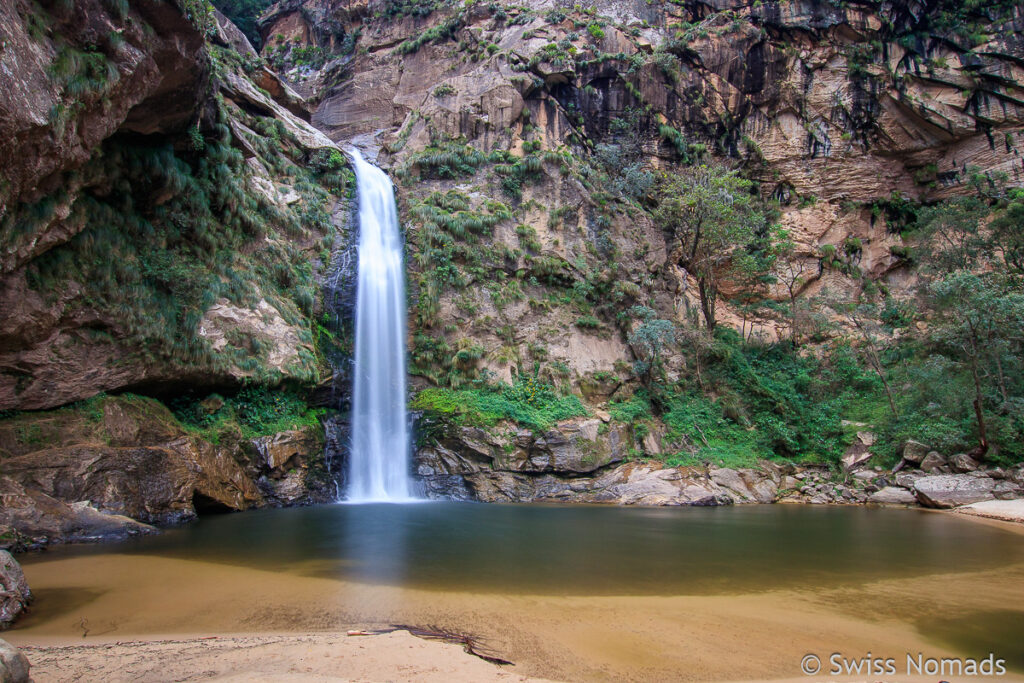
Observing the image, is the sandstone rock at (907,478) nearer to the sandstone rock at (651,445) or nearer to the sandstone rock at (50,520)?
the sandstone rock at (651,445)

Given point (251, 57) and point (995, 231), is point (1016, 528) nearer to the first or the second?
point (995, 231)

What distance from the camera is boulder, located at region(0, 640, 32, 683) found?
290 cm

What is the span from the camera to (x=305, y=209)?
19.3 m

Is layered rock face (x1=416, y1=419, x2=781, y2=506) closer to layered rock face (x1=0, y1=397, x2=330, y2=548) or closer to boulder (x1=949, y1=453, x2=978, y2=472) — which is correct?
boulder (x1=949, y1=453, x2=978, y2=472)

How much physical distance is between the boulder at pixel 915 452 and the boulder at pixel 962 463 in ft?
2.09

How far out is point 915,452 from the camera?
15398 mm

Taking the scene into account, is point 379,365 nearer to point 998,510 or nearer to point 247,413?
point 247,413

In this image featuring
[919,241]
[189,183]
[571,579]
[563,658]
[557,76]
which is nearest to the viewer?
[563,658]

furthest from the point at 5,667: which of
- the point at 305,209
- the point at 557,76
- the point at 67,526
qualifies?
the point at 557,76

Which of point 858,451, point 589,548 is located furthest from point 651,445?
point 589,548

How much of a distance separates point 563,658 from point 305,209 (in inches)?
744

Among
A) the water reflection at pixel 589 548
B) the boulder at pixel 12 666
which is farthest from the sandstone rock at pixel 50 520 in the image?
the boulder at pixel 12 666

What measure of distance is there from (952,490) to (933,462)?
135cm

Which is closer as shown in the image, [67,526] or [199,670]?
[199,670]
